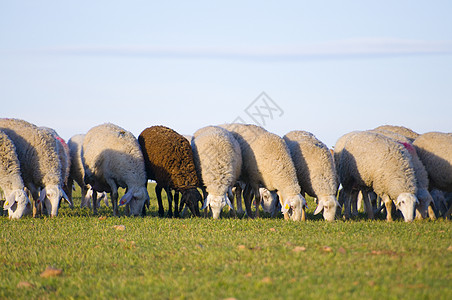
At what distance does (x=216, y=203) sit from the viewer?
12.8 meters

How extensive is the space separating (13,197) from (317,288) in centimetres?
866

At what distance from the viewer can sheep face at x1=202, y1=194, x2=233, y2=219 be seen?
41.8 feet

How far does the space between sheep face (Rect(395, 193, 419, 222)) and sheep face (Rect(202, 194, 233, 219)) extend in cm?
408

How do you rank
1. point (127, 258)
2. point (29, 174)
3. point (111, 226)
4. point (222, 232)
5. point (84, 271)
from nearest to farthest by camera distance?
1. point (84, 271)
2. point (127, 258)
3. point (222, 232)
4. point (111, 226)
5. point (29, 174)

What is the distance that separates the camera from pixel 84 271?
669 centimetres

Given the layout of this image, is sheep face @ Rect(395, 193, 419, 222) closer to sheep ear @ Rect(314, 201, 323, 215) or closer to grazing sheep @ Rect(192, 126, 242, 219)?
sheep ear @ Rect(314, 201, 323, 215)

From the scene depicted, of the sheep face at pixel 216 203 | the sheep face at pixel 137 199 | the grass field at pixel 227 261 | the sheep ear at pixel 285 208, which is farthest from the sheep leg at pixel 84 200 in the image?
the sheep ear at pixel 285 208

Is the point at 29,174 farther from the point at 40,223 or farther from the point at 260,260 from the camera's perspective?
the point at 260,260

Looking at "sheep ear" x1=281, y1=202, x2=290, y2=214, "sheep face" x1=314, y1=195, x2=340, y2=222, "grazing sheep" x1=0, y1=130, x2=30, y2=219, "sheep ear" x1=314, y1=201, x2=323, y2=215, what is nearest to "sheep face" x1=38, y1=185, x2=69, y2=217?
"grazing sheep" x1=0, y1=130, x2=30, y2=219

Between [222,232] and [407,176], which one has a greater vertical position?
[407,176]

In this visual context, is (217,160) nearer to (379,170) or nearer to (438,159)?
(379,170)

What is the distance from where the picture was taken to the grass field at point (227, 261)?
5543 millimetres

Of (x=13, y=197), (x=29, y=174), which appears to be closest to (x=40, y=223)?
(x=13, y=197)

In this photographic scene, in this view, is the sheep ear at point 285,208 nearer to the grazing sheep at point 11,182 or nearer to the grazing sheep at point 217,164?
the grazing sheep at point 217,164
